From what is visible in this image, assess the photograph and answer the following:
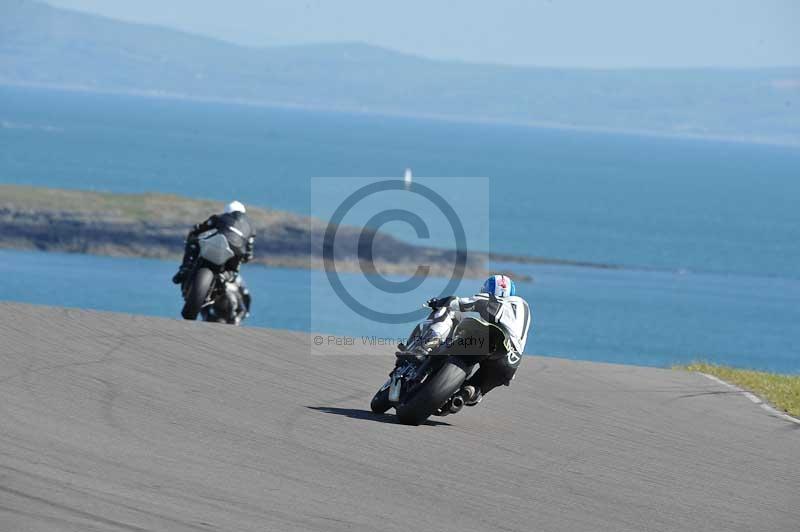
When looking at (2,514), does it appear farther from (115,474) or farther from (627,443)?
(627,443)

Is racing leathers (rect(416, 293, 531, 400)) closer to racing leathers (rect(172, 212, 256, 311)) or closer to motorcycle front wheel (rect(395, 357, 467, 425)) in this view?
motorcycle front wheel (rect(395, 357, 467, 425))

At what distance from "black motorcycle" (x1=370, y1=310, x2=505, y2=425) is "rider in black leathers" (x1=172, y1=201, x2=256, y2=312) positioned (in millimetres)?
7341

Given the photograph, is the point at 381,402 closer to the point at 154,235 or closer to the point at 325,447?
the point at 325,447

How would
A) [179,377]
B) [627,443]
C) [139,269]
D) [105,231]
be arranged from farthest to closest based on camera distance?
[105,231] < [139,269] < [179,377] < [627,443]

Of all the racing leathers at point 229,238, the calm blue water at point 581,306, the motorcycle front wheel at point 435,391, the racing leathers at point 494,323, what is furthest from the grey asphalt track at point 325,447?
the calm blue water at point 581,306

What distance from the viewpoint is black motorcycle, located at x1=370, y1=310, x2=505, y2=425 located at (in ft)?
37.4

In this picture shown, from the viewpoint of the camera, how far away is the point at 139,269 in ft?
368

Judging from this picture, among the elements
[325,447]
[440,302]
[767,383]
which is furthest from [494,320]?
[767,383]

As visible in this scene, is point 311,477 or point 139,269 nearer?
point 311,477

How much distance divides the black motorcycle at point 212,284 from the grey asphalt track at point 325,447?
83.9 inches

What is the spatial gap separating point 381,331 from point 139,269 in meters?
31.6

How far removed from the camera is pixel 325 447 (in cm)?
1054

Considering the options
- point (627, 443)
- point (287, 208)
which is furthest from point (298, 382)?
point (287, 208)

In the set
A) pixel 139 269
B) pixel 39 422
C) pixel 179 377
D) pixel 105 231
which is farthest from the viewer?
pixel 105 231
